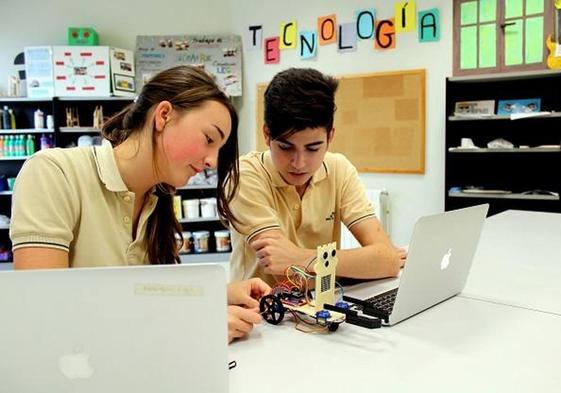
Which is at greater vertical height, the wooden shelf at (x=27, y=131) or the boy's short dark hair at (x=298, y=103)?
the wooden shelf at (x=27, y=131)

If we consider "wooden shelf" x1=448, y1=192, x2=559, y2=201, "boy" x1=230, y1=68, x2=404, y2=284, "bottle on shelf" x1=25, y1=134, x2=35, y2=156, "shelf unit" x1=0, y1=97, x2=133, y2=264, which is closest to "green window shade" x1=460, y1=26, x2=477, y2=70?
"wooden shelf" x1=448, y1=192, x2=559, y2=201

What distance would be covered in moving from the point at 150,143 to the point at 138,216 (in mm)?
201

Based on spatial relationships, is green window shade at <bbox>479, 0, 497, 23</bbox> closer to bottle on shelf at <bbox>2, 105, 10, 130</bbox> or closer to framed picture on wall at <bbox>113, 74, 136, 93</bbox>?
framed picture on wall at <bbox>113, 74, 136, 93</bbox>

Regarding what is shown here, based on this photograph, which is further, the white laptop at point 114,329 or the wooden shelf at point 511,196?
the wooden shelf at point 511,196

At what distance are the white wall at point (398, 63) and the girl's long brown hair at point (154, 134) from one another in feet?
8.56

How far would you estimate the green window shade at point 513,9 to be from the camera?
3.19 meters

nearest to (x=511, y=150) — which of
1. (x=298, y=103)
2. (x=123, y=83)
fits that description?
(x=298, y=103)

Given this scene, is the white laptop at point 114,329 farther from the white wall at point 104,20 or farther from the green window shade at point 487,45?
the white wall at point 104,20

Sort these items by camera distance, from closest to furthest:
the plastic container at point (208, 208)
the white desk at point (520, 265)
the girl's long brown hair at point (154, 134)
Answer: the girl's long brown hair at point (154, 134) → the white desk at point (520, 265) → the plastic container at point (208, 208)

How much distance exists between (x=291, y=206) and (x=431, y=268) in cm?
59

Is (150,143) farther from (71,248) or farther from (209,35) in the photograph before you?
(209,35)

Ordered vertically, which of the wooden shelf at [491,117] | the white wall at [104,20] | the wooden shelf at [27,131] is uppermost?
the white wall at [104,20]

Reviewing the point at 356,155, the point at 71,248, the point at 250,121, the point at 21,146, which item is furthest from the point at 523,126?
the point at 21,146

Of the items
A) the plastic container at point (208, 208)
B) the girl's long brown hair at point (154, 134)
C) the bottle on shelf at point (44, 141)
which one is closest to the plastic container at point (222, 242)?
the plastic container at point (208, 208)
